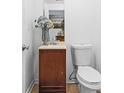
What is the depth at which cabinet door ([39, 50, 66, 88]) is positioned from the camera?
3121mm

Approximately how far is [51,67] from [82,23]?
105 cm

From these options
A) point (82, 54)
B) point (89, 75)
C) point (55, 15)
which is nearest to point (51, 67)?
point (82, 54)

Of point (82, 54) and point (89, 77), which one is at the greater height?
point (82, 54)

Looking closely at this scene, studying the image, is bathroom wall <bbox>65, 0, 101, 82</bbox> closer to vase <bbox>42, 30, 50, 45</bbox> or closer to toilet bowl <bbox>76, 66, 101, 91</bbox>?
vase <bbox>42, 30, 50, 45</bbox>

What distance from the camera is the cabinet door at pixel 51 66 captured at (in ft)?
10.2

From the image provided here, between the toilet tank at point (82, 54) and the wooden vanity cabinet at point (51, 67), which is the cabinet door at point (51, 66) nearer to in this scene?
the wooden vanity cabinet at point (51, 67)

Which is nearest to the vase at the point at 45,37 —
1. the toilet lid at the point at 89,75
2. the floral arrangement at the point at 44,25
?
the floral arrangement at the point at 44,25

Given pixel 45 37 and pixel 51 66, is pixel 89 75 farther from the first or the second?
pixel 45 37

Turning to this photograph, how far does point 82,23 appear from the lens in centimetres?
364
